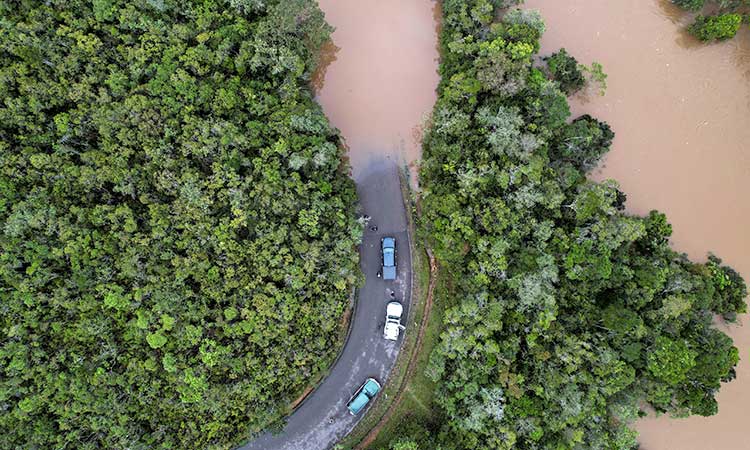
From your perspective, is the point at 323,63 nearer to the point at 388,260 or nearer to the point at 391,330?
the point at 388,260

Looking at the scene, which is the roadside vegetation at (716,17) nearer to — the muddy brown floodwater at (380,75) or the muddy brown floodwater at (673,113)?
the muddy brown floodwater at (673,113)

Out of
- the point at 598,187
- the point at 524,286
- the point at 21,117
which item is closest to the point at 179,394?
the point at 21,117

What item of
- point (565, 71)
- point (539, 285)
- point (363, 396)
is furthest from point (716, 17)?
point (363, 396)

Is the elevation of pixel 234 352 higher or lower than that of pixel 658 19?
lower

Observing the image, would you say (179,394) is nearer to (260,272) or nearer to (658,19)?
(260,272)

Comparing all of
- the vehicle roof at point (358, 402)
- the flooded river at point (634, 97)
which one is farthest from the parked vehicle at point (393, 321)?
the flooded river at point (634, 97)

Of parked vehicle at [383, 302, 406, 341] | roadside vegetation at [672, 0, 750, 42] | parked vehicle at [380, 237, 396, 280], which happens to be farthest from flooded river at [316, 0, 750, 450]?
parked vehicle at [383, 302, 406, 341]

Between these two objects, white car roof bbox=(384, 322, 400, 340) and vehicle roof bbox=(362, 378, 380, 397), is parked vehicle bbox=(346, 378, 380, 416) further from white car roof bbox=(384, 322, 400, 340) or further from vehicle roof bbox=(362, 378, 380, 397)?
white car roof bbox=(384, 322, 400, 340)
